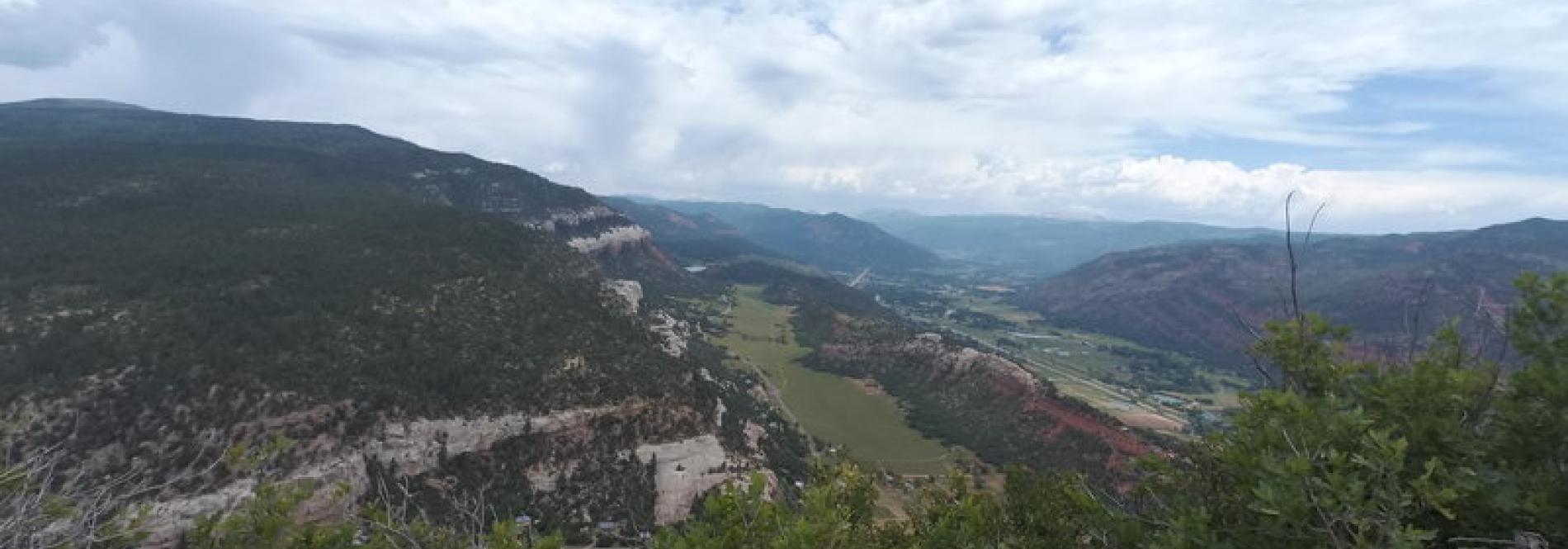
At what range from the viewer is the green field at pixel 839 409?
7725 centimetres

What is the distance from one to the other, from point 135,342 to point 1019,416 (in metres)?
77.8

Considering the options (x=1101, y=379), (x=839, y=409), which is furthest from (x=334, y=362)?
(x=1101, y=379)

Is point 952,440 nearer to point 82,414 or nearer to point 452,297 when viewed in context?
point 452,297

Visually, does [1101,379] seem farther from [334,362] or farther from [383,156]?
[383,156]

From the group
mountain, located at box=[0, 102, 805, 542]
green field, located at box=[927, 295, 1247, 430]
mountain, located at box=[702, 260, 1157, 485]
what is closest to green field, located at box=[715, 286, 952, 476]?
mountain, located at box=[702, 260, 1157, 485]

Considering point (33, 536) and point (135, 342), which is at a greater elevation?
point (33, 536)

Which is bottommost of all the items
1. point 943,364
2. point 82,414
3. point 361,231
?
point 943,364

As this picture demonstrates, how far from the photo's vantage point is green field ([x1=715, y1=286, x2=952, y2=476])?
77250 millimetres

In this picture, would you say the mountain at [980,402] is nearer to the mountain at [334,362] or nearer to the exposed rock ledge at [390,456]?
the mountain at [334,362]

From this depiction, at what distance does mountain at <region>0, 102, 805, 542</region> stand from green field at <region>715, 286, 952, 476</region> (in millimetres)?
8468

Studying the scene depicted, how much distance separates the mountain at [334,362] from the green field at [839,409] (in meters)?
8.47

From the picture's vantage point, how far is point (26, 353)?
4219cm

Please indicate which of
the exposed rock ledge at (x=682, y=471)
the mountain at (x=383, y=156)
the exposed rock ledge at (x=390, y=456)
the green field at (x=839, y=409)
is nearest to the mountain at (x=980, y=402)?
the green field at (x=839, y=409)

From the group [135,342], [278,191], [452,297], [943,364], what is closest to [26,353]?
[135,342]
